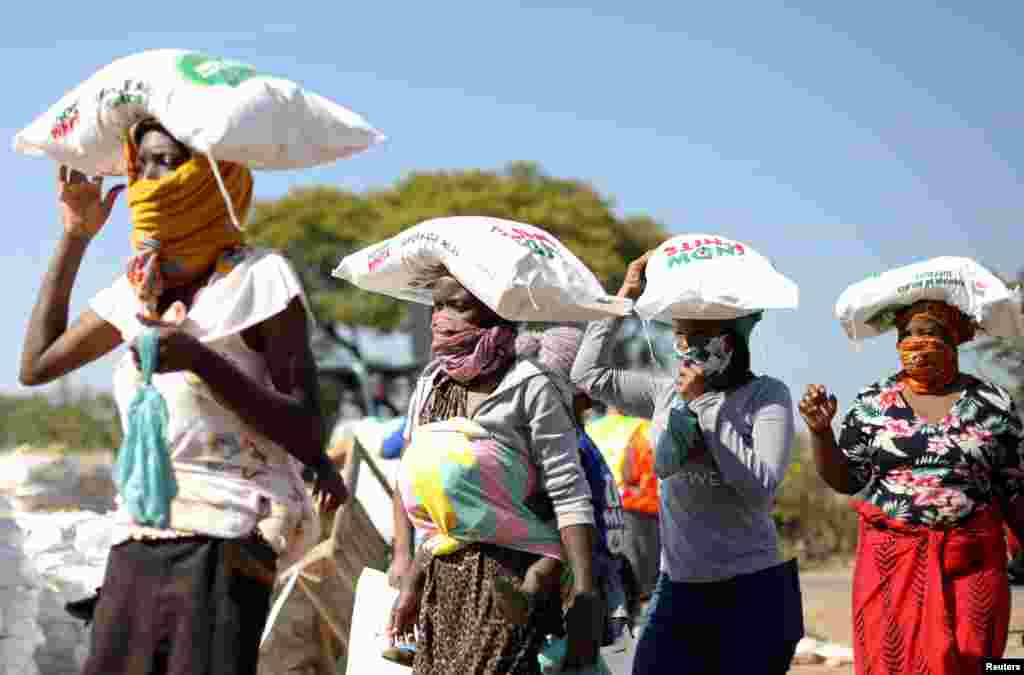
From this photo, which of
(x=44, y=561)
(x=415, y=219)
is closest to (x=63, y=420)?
(x=415, y=219)

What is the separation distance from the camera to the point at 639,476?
988 centimetres

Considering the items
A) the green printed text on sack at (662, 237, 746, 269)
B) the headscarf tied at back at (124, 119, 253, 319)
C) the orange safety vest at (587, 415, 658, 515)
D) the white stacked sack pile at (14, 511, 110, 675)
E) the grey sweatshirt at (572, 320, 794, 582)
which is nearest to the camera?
the headscarf tied at back at (124, 119, 253, 319)

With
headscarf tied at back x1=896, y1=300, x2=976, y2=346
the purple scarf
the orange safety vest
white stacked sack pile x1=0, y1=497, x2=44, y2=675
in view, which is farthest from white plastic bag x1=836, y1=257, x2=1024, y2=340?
white stacked sack pile x1=0, y1=497, x2=44, y2=675

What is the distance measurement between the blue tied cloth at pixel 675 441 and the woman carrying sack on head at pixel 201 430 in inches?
72.7

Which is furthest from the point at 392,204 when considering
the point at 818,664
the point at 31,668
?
the point at 31,668

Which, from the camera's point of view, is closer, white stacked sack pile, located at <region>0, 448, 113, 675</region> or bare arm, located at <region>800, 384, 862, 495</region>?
bare arm, located at <region>800, 384, 862, 495</region>

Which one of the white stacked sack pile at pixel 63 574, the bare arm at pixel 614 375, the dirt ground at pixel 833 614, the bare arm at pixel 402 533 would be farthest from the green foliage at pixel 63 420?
the bare arm at pixel 402 533

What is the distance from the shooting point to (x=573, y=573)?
4398mm

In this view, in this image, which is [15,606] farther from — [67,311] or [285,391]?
[285,391]

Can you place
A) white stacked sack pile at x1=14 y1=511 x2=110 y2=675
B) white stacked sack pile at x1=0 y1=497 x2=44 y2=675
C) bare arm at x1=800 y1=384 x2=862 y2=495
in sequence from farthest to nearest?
white stacked sack pile at x1=14 y1=511 x2=110 y2=675, white stacked sack pile at x1=0 y1=497 x2=44 y2=675, bare arm at x1=800 y1=384 x2=862 y2=495

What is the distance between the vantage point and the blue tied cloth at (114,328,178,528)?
386cm

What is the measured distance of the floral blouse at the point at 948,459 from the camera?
633cm

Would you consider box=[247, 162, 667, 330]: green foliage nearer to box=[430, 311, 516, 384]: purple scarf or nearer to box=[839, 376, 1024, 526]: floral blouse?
box=[839, 376, 1024, 526]: floral blouse

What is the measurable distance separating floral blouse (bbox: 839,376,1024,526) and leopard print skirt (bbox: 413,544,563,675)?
2.39m
